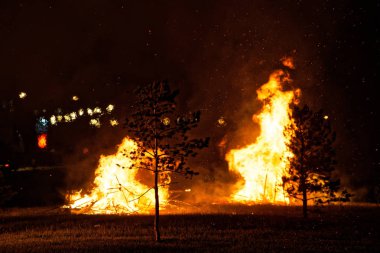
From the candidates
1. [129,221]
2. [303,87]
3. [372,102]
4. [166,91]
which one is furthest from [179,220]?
[372,102]

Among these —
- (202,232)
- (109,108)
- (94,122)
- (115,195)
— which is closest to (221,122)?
(109,108)

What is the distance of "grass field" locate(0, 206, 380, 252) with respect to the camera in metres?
15.7

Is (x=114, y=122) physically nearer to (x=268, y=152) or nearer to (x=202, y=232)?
(x=268, y=152)

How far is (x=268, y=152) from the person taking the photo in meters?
33.6

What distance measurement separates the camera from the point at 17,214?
27.3m

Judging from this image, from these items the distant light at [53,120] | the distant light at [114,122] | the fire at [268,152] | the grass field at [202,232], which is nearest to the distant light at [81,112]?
the distant light at [53,120]

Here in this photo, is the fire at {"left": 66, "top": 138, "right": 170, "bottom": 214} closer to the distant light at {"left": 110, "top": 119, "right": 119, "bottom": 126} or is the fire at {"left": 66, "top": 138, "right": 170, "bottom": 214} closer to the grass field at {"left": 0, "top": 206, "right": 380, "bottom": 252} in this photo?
the grass field at {"left": 0, "top": 206, "right": 380, "bottom": 252}

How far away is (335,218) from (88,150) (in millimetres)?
48358

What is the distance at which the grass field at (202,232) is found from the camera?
51.6ft

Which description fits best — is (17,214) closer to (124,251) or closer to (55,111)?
(124,251)

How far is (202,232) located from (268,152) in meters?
15.8

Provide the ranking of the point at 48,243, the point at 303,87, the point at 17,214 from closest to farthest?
the point at 48,243
the point at 17,214
the point at 303,87

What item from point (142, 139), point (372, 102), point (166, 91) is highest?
point (372, 102)

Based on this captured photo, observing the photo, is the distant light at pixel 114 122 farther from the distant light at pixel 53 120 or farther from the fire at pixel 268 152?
the fire at pixel 268 152
